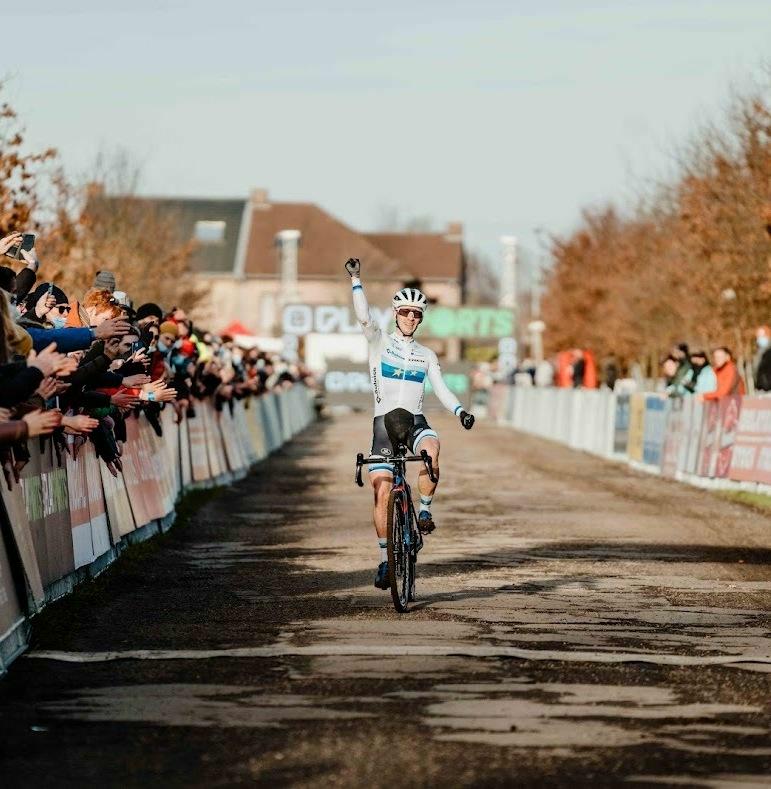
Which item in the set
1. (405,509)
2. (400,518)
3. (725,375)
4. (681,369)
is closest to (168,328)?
(405,509)

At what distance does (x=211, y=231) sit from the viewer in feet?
380

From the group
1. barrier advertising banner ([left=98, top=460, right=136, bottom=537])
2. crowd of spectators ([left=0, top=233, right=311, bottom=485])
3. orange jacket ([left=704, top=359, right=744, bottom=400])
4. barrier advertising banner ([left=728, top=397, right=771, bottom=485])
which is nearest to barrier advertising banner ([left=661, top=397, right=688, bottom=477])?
orange jacket ([left=704, top=359, right=744, bottom=400])

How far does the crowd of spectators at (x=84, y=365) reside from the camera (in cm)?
952

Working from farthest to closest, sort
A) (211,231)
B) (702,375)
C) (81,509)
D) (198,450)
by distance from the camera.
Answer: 1. (211,231)
2. (702,375)
3. (198,450)
4. (81,509)

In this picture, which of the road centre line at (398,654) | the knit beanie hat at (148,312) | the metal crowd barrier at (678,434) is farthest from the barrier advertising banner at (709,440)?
the road centre line at (398,654)

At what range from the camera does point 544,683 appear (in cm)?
973

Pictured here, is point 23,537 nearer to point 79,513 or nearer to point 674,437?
point 79,513

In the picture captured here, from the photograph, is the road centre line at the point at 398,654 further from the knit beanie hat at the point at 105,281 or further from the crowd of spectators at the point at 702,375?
the crowd of spectators at the point at 702,375

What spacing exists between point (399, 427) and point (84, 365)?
2.16m

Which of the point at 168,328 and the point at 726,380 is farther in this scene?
the point at 726,380

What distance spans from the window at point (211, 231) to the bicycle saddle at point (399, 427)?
4035 inches

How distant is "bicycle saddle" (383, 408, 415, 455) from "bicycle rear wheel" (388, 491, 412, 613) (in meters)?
0.38

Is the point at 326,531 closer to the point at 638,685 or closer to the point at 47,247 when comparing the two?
the point at 638,685

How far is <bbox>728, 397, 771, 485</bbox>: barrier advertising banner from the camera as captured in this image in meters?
25.5
